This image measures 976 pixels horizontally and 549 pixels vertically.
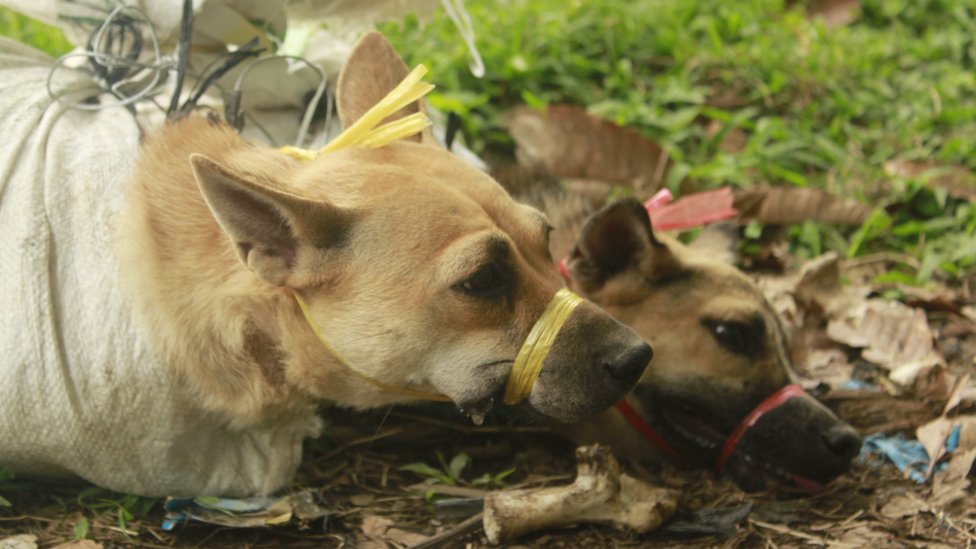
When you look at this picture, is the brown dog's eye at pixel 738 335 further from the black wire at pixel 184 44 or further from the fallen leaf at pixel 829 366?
the black wire at pixel 184 44

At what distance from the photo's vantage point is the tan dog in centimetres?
302

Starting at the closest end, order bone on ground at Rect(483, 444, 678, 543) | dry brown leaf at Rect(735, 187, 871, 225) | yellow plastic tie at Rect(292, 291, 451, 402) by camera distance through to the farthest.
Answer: yellow plastic tie at Rect(292, 291, 451, 402), bone on ground at Rect(483, 444, 678, 543), dry brown leaf at Rect(735, 187, 871, 225)

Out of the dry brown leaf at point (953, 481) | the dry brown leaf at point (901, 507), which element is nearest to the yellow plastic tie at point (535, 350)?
the dry brown leaf at point (901, 507)

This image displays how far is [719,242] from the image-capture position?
4.99 metres

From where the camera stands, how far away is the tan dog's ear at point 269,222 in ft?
9.33

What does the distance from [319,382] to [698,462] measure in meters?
1.66

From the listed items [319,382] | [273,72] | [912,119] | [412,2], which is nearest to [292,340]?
[319,382]

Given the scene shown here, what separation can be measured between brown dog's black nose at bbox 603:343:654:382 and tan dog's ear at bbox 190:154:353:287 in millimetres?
935

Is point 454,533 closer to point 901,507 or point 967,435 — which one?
point 901,507

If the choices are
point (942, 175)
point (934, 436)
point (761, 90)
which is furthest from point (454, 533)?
point (761, 90)

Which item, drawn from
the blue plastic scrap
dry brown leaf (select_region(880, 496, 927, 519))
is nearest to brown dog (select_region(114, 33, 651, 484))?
dry brown leaf (select_region(880, 496, 927, 519))

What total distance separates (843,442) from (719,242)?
1.52m

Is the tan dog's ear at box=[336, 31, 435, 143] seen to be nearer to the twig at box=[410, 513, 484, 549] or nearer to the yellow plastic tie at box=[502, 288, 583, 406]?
the yellow plastic tie at box=[502, 288, 583, 406]

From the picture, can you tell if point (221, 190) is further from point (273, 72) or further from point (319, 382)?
point (273, 72)
